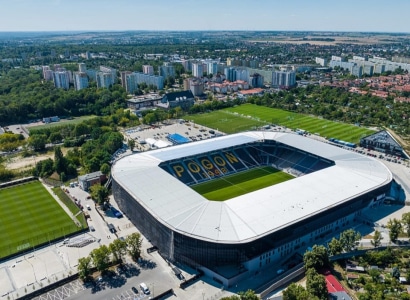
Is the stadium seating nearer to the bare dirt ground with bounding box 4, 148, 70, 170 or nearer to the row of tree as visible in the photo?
the row of tree

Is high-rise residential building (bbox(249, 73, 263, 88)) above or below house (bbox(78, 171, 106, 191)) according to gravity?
above

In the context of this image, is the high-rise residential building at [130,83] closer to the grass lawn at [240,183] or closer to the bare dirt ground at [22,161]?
the bare dirt ground at [22,161]

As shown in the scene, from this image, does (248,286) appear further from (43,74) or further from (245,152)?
(43,74)

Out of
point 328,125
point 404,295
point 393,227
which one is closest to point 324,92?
point 328,125

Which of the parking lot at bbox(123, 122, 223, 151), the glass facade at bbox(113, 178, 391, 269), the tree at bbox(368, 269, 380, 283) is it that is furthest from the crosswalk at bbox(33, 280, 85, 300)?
the parking lot at bbox(123, 122, 223, 151)

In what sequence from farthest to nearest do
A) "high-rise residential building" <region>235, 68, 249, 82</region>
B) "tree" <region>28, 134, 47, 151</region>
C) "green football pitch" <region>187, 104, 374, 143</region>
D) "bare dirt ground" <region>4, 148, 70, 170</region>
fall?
1. "high-rise residential building" <region>235, 68, 249, 82</region>
2. "green football pitch" <region>187, 104, 374, 143</region>
3. "tree" <region>28, 134, 47, 151</region>
4. "bare dirt ground" <region>4, 148, 70, 170</region>

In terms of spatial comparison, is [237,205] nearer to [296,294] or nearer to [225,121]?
[296,294]

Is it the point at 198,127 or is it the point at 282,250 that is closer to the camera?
the point at 282,250

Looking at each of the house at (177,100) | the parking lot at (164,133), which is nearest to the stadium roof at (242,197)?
the parking lot at (164,133)
